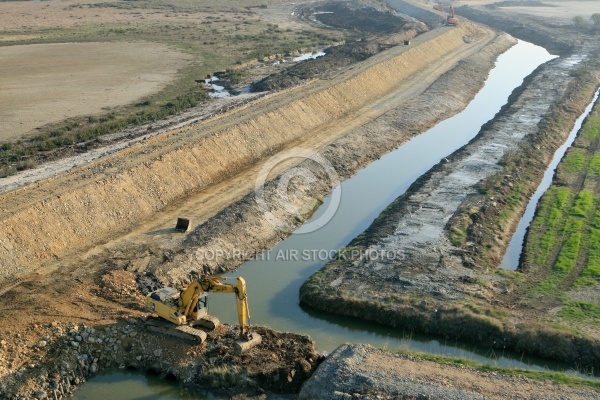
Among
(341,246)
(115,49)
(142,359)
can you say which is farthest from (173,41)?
(142,359)

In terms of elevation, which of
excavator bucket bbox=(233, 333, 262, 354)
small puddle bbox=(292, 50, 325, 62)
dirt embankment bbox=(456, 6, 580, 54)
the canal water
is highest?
dirt embankment bbox=(456, 6, 580, 54)

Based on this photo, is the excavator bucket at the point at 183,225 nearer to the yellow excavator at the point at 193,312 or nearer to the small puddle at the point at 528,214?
the yellow excavator at the point at 193,312

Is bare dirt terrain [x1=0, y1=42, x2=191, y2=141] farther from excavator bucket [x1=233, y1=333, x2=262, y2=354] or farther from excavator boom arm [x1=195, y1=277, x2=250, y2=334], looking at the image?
excavator bucket [x1=233, y1=333, x2=262, y2=354]

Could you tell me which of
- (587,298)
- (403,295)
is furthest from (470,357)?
(587,298)

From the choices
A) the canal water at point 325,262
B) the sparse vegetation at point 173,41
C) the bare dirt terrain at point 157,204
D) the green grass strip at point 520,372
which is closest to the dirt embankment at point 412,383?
the green grass strip at point 520,372

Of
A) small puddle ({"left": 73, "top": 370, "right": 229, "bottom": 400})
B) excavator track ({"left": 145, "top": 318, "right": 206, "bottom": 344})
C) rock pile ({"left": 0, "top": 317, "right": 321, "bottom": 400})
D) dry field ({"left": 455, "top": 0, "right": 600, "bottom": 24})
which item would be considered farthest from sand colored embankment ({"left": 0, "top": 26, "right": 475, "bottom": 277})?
dry field ({"left": 455, "top": 0, "right": 600, "bottom": 24})

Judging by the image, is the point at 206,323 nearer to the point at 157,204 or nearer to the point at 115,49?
the point at 157,204

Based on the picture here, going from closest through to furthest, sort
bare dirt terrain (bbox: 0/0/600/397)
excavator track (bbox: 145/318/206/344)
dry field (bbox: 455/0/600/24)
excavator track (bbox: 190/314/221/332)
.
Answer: excavator track (bbox: 145/318/206/344), excavator track (bbox: 190/314/221/332), bare dirt terrain (bbox: 0/0/600/397), dry field (bbox: 455/0/600/24)
